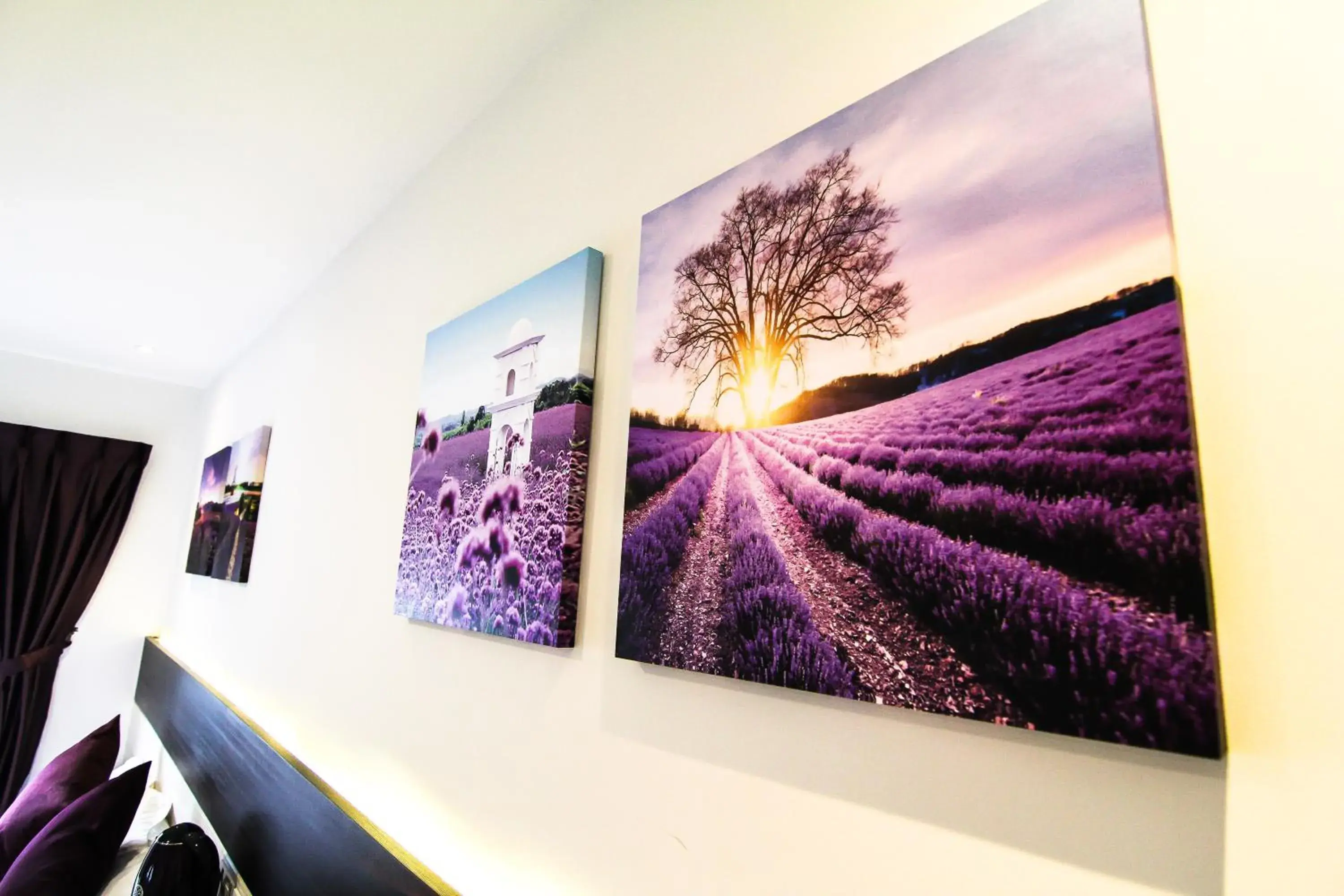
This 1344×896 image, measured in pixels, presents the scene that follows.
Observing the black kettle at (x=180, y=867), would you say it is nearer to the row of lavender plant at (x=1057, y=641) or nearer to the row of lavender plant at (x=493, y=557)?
the row of lavender plant at (x=493, y=557)

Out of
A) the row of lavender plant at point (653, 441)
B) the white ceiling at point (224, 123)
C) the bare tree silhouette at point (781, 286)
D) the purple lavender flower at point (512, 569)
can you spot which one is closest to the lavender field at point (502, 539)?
the purple lavender flower at point (512, 569)

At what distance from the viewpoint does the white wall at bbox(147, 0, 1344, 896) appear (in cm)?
37

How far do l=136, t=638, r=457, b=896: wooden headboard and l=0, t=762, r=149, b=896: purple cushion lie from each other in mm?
202

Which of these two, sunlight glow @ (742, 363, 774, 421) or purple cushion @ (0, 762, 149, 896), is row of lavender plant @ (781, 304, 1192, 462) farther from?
purple cushion @ (0, 762, 149, 896)

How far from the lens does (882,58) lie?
0.63 meters

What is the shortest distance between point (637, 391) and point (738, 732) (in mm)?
412

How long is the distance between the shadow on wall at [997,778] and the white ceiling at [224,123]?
3.88 feet

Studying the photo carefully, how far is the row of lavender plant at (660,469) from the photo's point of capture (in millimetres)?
684

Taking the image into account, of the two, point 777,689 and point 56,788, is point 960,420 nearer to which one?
point 777,689

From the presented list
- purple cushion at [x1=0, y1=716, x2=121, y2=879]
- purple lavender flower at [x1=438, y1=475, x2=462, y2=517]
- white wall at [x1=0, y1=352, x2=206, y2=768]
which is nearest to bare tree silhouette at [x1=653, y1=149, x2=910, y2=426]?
purple lavender flower at [x1=438, y1=475, x2=462, y2=517]

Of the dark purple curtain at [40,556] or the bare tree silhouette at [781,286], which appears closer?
the bare tree silhouette at [781,286]

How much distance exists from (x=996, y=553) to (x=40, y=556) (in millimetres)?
4181

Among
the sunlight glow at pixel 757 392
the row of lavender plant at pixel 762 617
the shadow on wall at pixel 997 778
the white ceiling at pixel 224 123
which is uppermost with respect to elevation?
the white ceiling at pixel 224 123

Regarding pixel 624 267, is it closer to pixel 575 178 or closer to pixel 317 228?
pixel 575 178
